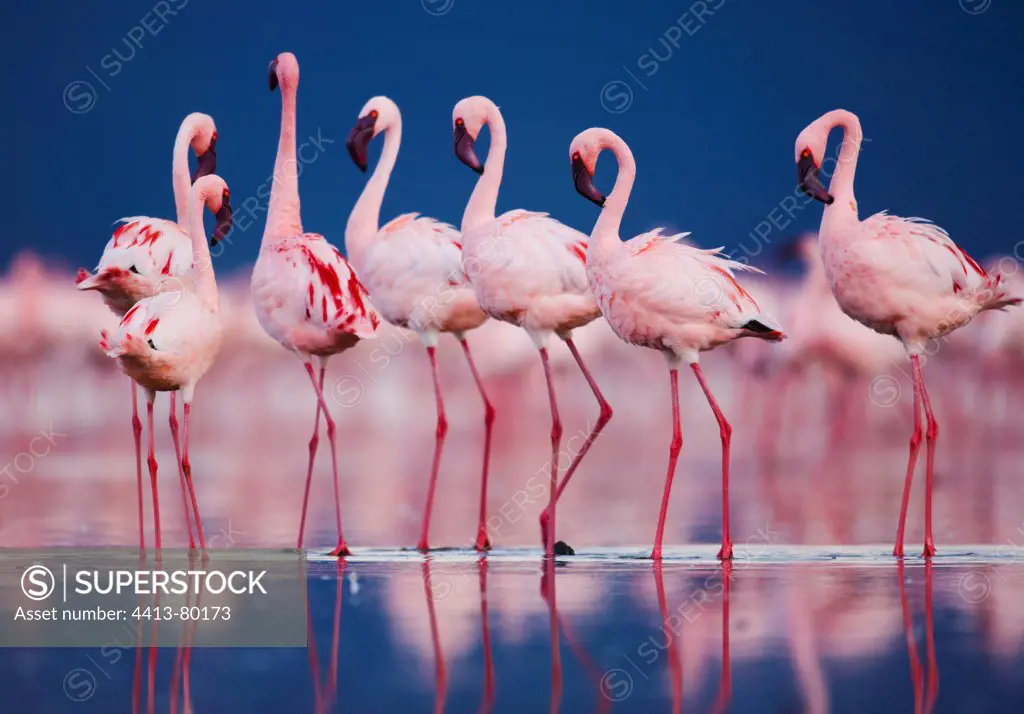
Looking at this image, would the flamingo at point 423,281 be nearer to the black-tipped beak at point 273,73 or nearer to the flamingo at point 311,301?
the flamingo at point 311,301

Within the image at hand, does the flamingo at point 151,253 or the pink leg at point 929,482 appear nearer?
the pink leg at point 929,482

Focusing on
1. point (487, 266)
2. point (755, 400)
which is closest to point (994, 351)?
point (755, 400)

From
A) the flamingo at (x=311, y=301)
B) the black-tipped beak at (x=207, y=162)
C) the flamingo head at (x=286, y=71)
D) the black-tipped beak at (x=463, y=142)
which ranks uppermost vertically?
the flamingo head at (x=286, y=71)

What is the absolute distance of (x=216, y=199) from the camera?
5996 mm

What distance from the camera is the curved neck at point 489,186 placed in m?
6.19

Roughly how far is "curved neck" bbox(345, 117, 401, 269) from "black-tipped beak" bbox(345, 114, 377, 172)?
116 millimetres

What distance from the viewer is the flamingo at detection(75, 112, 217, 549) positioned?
623cm

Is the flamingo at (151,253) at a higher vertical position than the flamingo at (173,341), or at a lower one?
higher

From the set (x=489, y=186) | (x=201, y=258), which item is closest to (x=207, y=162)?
(x=201, y=258)

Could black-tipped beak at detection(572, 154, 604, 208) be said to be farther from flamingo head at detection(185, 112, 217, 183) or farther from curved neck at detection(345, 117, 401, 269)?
flamingo head at detection(185, 112, 217, 183)

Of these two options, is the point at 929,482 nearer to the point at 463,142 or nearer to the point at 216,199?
the point at 463,142

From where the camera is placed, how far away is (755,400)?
1147 cm

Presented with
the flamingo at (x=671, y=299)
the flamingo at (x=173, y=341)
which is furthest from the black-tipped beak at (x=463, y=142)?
the flamingo at (x=173, y=341)

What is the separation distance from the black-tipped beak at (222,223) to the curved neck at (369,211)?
28.0 inches
